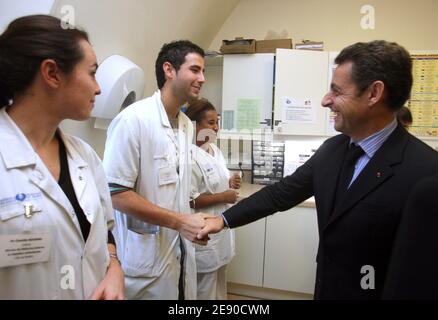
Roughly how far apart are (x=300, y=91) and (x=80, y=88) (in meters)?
2.10

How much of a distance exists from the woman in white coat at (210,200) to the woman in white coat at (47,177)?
88cm

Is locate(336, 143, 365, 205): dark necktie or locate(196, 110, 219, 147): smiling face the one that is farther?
locate(196, 110, 219, 147): smiling face

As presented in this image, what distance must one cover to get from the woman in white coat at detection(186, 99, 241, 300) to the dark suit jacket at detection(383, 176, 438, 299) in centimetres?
121

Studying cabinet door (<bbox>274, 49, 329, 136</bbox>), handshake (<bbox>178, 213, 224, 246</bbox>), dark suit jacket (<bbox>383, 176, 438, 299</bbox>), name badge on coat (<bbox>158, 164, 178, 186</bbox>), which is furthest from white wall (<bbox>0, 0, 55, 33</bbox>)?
cabinet door (<bbox>274, 49, 329, 136</bbox>)

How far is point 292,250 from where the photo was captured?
2.52m

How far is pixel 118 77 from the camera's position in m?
1.62

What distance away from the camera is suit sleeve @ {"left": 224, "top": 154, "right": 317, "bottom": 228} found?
127 cm

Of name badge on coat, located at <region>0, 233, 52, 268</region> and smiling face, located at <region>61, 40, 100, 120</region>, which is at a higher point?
smiling face, located at <region>61, 40, 100, 120</region>

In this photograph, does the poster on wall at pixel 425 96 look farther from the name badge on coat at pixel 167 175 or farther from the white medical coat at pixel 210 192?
→ the name badge on coat at pixel 167 175

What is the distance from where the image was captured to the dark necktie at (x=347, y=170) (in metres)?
1.04

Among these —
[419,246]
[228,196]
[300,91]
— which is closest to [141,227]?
[228,196]

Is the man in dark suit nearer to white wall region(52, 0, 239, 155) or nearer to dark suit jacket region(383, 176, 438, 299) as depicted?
dark suit jacket region(383, 176, 438, 299)

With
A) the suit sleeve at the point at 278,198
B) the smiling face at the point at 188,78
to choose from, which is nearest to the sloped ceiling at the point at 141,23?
the smiling face at the point at 188,78

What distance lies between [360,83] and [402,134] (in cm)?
21
